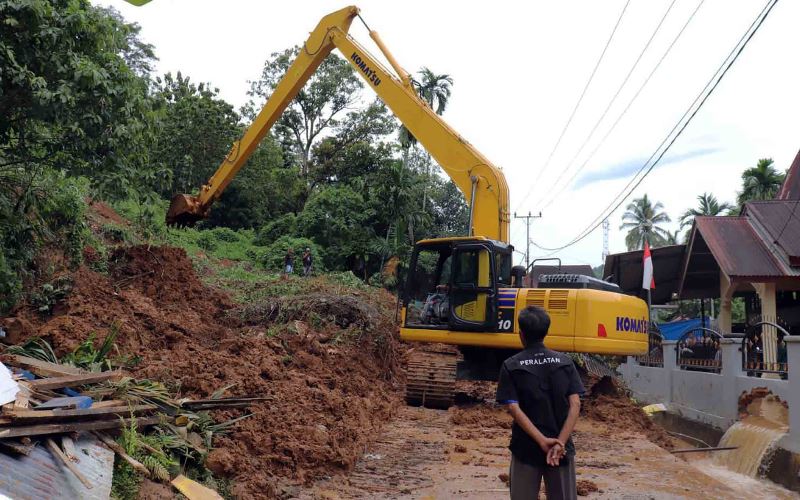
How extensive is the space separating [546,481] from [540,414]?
0.38m

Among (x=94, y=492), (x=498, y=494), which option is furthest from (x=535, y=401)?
(x=94, y=492)

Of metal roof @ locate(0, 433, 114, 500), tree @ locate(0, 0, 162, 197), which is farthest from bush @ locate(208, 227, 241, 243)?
metal roof @ locate(0, 433, 114, 500)

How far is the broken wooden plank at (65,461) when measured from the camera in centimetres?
380

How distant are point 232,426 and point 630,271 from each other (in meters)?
14.5

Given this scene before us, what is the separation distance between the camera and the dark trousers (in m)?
3.49

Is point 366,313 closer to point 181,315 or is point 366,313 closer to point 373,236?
point 181,315

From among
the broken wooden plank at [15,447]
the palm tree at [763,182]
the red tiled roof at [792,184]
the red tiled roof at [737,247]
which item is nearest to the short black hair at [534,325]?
the broken wooden plank at [15,447]

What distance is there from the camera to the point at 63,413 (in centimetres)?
411

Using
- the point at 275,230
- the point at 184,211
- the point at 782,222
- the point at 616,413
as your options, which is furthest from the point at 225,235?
the point at 616,413

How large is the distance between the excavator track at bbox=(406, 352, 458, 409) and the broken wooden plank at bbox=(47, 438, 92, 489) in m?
6.66

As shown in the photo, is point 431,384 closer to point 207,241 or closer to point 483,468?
point 483,468

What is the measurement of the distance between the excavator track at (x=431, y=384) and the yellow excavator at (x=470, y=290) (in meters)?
0.02

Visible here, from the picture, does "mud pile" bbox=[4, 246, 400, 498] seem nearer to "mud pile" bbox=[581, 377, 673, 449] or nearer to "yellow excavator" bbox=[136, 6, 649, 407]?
"yellow excavator" bbox=[136, 6, 649, 407]

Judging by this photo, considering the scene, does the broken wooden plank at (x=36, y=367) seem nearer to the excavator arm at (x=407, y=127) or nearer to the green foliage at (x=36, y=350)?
the green foliage at (x=36, y=350)
